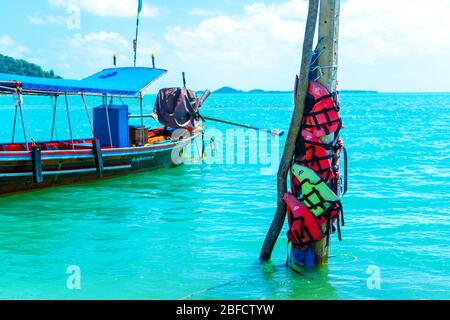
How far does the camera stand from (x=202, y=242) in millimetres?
11414

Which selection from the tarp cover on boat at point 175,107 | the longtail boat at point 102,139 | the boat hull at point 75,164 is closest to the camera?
the boat hull at point 75,164

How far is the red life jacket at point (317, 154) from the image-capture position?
319 inches

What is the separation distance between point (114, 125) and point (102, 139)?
0.67 meters

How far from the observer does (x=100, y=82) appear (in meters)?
19.8

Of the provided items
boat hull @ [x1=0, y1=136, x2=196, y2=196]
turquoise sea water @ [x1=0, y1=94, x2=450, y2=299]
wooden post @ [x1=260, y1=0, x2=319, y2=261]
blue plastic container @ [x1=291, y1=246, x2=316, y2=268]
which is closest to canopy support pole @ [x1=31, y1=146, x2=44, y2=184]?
boat hull @ [x1=0, y1=136, x2=196, y2=196]

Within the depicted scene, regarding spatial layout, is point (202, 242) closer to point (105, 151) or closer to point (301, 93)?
point (301, 93)

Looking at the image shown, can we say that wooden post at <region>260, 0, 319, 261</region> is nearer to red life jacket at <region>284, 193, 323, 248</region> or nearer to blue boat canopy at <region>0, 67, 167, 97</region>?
red life jacket at <region>284, 193, 323, 248</region>

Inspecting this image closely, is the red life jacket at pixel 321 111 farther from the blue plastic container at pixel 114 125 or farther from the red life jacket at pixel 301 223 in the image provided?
the blue plastic container at pixel 114 125

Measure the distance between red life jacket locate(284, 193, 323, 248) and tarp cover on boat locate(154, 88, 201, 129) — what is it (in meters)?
14.6

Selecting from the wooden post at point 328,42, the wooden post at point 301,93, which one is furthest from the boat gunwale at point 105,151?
the wooden post at point 328,42

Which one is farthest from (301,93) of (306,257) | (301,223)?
(306,257)

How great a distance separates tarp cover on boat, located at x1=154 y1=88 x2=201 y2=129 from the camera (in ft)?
73.8

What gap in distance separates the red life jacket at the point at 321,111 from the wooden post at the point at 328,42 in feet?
0.51
